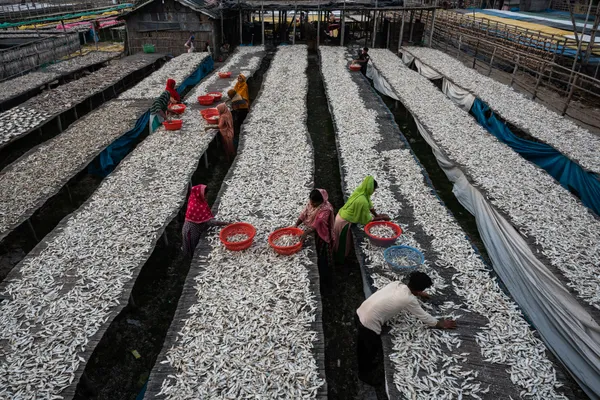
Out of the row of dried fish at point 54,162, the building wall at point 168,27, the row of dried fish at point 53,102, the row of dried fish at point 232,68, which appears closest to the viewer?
the row of dried fish at point 54,162

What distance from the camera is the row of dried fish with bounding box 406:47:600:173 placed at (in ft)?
26.5

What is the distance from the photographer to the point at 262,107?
11516mm

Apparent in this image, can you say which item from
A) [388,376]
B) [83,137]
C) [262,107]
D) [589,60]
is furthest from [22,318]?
[589,60]

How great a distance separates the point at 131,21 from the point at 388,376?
21.7m

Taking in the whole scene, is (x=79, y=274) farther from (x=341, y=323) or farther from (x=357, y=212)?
(x=357, y=212)

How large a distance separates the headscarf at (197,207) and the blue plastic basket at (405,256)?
2.69 metres

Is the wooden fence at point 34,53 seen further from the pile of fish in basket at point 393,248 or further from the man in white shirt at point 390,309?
the man in white shirt at point 390,309

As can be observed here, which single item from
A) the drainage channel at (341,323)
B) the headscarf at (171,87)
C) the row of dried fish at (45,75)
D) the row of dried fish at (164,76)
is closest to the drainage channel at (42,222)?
the headscarf at (171,87)

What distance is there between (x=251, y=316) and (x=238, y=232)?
1.66m

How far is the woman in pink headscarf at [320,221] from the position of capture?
5273 mm

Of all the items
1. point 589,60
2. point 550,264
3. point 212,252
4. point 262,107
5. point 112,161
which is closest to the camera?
point 550,264

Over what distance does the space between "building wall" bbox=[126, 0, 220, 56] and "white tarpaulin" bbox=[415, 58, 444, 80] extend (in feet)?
34.8

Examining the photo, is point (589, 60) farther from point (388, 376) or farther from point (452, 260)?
point (388, 376)

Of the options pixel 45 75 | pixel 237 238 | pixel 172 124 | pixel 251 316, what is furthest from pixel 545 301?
pixel 45 75
